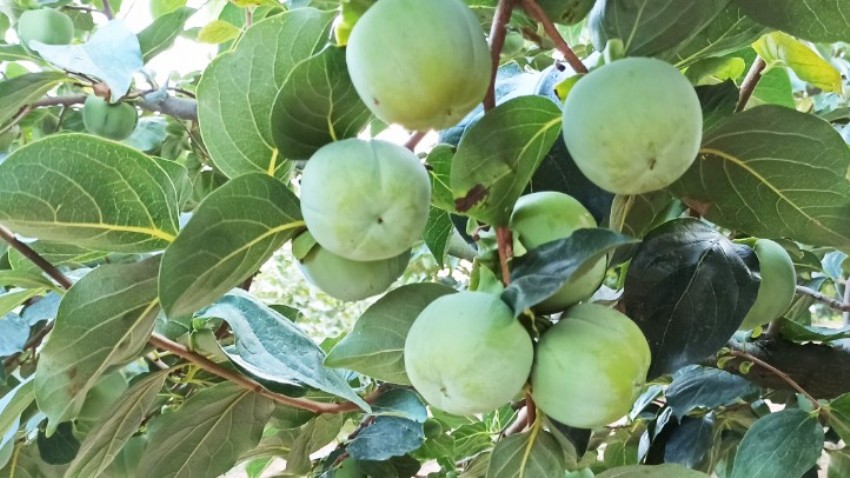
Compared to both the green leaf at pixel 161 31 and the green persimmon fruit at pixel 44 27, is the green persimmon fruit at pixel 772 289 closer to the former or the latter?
the green leaf at pixel 161 31

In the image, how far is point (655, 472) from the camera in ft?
2.71

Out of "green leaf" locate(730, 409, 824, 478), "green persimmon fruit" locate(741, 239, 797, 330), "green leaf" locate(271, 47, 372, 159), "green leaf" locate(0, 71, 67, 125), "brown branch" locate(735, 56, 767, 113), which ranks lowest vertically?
"green leaf" locate(730, 409, 824, 478)

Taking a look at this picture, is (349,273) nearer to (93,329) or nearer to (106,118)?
(93,329)

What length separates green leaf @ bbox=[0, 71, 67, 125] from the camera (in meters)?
1.10

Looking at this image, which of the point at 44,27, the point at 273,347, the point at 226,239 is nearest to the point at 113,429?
the point at 273,347

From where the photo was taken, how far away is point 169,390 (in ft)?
4.33

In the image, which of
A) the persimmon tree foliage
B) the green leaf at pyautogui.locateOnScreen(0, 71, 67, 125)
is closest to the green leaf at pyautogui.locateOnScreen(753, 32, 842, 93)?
the persimmon tree foliage

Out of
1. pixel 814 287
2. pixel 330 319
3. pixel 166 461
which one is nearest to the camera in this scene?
pixel 166 461

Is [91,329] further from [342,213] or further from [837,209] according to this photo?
[837,209]

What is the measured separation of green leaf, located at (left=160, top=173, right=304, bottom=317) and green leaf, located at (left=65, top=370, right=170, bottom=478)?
1.43 ft

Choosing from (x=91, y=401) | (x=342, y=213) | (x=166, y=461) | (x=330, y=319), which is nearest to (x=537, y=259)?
(x=342, y=213)

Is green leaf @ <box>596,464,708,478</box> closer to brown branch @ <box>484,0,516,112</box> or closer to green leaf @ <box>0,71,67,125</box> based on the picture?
brown branch @ <box>484,0,516,112</box>

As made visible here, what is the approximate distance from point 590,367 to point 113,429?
0.71 m

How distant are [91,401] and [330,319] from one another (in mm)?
4186
